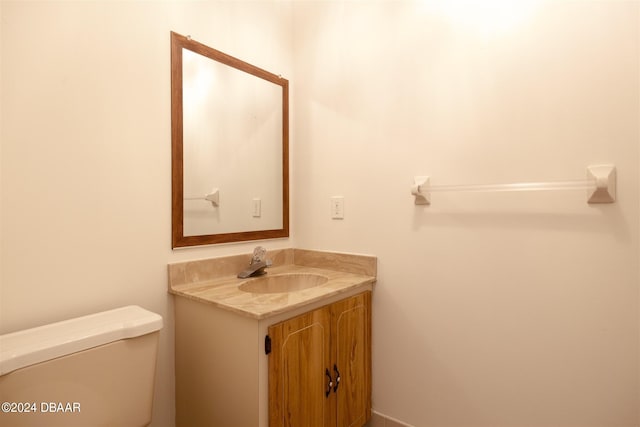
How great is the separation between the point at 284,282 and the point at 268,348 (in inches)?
23.3

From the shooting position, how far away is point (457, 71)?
1.38 metres

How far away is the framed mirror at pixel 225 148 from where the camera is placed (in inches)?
55.7

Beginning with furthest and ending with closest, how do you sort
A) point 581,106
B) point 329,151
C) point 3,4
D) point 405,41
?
point 329,151, point 405,41, point 581,106, point 3,4

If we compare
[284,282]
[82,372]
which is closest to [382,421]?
[284,282]

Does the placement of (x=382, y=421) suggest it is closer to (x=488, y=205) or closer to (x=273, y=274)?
(x=273, y=274)

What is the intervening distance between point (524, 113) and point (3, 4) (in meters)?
1.70

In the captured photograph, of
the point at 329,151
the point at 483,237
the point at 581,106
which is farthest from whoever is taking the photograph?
the point at 329,151

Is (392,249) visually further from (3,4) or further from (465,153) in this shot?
(3,4)

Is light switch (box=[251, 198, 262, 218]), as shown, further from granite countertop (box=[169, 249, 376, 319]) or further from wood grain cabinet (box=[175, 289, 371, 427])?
wood grain cabinet (box=[175, 289, 371, 427])

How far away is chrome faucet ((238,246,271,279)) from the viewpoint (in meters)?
1.57

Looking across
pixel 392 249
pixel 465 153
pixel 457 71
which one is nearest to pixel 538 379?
pixel 392 249

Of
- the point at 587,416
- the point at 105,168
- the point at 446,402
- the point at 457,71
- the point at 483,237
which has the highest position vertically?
the point at 457,71

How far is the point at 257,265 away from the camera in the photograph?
1587mm

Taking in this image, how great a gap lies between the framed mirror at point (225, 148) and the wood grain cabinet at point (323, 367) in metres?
0.59
